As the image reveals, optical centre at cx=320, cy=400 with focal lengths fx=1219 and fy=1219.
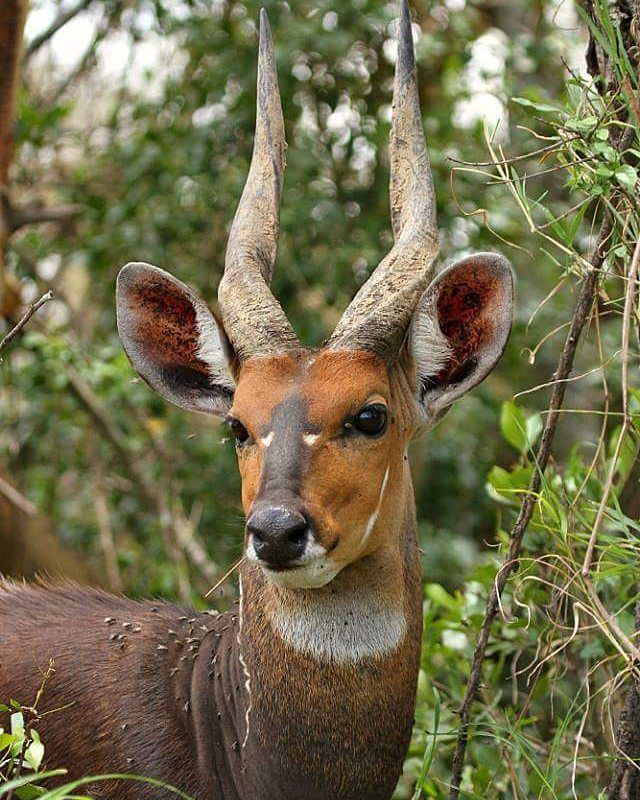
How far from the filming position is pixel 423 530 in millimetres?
8812

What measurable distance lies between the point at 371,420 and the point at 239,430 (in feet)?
1.44

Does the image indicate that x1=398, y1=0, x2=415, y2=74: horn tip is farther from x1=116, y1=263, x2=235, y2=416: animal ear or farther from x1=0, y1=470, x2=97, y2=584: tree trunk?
x1=0, y1=470, x2=97, y2=584: tree trunk

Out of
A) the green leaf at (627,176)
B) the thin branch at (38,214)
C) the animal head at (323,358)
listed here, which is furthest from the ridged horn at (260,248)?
the thin branch at (38,214)

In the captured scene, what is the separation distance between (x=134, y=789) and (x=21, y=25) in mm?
4977

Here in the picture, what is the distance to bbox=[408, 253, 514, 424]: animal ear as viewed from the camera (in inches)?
159

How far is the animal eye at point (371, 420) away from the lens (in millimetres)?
3842

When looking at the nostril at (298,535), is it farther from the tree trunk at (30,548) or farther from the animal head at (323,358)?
the tree trunk at (30,548)

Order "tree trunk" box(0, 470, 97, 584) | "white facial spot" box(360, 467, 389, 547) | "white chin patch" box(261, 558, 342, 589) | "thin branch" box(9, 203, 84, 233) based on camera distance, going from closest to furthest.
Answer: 1. "white chin patch" box(261, 558, 342, 589)
2. "white facial spot" box(360, 467, 389, 547)
3. "tree trunk" box(0, 470, 97, 584)
4. "thin branch" box(9, 203, 84, 233)

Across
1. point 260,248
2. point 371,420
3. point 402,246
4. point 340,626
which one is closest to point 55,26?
point 260,248

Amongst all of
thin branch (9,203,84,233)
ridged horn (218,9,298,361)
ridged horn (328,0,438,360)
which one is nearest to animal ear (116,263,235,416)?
ridged horn (218,9,298,361)

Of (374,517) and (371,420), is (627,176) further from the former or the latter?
(374,517)

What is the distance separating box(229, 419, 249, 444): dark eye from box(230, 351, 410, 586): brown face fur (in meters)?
0.02

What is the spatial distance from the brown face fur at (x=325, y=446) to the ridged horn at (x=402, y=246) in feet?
0.29

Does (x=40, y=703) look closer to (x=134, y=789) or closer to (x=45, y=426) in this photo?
(x=134, y=789)
